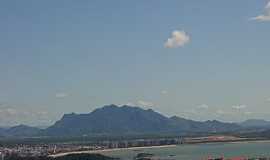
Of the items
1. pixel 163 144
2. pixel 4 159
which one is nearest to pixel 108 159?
pixel 4 159

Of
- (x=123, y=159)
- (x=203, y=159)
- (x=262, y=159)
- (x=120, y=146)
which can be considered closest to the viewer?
(x=262, y=159)

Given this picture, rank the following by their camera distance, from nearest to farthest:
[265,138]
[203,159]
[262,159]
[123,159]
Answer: [262,159], [203,159], [123,159], [265,138]

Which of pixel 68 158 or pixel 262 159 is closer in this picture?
pixel 262 159

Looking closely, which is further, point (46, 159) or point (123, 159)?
point (123, 159)

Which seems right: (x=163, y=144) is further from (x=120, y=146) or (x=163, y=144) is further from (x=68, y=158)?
(x=68, y=158)

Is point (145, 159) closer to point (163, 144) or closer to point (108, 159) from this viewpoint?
point (108, 159)

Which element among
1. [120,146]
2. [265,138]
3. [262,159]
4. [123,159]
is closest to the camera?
[262,159]

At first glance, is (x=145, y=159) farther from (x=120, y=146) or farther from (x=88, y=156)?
(x=120, y=146)

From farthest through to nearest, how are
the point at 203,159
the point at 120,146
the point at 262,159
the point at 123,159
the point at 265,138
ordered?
the point at 265,138
the point at 120,146
the point at 123,159
the point at 203,159
the point at 262,159

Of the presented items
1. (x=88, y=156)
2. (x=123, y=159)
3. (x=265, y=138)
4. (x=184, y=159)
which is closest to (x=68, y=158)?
(x=88, y=156)

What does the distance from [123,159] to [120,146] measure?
32.3 m

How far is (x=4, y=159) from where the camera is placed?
200 ft

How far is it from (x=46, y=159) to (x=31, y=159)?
230 centimetres

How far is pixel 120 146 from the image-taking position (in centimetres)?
9306
